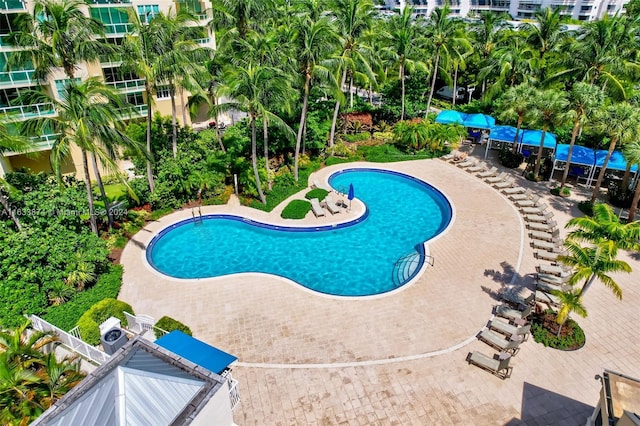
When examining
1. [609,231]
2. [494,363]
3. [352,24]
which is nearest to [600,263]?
[609,231]

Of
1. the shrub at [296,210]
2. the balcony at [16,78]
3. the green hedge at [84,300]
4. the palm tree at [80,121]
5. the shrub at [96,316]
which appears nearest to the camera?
the shrub at [96,316]

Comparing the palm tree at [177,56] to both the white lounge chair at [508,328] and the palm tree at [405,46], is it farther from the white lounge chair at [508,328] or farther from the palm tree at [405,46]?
the white lounge chair at [508,328]

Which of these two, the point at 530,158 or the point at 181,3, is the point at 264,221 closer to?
the point at 530,158

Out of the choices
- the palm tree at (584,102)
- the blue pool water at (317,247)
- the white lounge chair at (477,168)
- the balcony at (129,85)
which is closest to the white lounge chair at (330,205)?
the blue pool water at (317,247)

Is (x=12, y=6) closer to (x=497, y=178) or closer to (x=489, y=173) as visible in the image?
(x=489, y=173)

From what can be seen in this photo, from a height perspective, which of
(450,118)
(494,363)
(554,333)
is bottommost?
(554,333)

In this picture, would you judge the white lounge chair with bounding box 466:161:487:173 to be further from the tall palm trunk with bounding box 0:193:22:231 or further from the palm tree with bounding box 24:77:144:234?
the tall palm trunk with bounding box 0:193:22:231

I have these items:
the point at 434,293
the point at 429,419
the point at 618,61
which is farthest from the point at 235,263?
the point at 618,61
